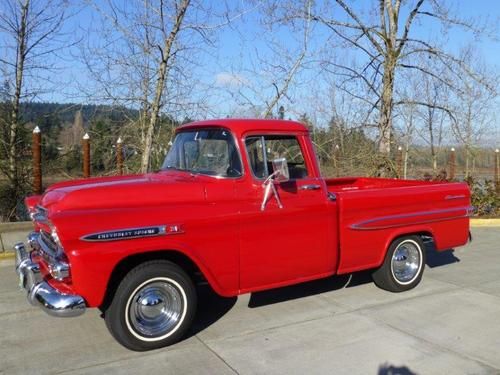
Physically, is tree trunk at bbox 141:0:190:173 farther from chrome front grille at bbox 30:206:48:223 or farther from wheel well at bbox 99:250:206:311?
wheel well at bbox 99:250:206:311

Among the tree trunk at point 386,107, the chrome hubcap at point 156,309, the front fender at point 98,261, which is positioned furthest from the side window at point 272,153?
the tree trunk at point 386,107

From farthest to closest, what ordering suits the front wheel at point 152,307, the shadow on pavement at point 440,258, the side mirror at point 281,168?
the shadow on pavement at point 440,258
the side mirror at point 281,168
the front wheel at point 152,307

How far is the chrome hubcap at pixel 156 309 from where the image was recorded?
13.8 ft

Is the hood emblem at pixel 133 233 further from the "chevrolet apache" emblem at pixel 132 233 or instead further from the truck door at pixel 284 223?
the truck door at pixel 284 223

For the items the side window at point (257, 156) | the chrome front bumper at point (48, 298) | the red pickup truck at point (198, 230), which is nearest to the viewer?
the chrome front bumper at point (48, 298)

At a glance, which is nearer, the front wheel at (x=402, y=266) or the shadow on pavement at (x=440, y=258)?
the front wheel at (x=402, y=266)

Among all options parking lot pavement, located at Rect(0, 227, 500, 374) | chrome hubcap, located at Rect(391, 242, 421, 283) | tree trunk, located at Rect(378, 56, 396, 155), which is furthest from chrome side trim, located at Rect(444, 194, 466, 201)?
tree trunk, located at Rect(378, 56, 396, 155)

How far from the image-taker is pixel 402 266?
6.07m

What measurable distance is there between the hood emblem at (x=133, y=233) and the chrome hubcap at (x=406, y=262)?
2.96 m

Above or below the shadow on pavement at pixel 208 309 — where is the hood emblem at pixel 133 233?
above

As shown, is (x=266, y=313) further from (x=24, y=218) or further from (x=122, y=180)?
(x=24, y=218)

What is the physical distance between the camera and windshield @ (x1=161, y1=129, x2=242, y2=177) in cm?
471

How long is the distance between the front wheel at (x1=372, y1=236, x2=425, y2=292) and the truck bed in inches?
7.1

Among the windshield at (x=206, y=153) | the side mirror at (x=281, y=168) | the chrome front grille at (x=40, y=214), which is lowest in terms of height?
the chrome front grille at (x=40, y=214)
